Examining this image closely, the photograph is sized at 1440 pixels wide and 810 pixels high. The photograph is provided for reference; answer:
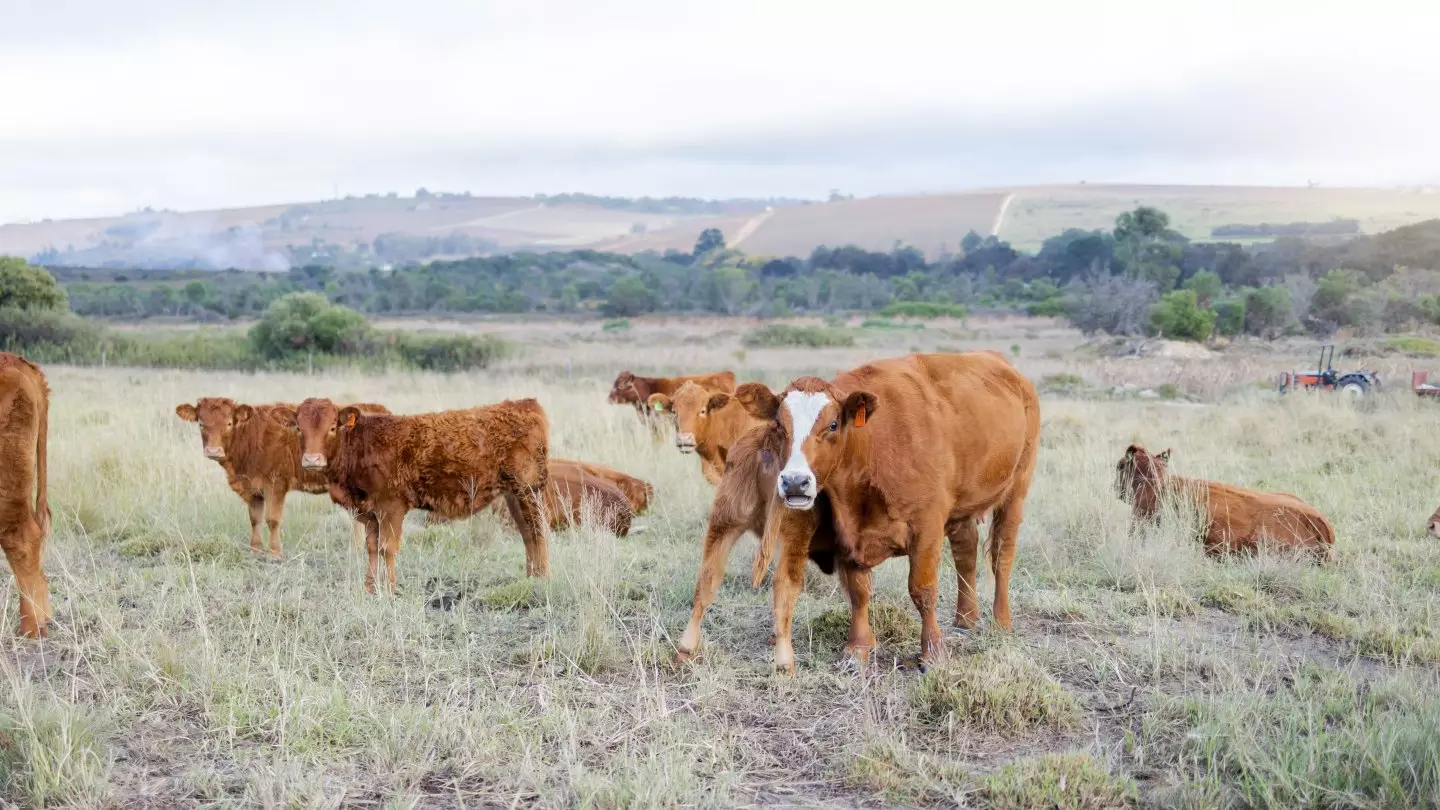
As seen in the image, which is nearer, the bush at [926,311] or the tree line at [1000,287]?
the tree line at [1000,287]

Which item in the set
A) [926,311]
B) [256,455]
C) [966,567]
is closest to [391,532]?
[256,455]

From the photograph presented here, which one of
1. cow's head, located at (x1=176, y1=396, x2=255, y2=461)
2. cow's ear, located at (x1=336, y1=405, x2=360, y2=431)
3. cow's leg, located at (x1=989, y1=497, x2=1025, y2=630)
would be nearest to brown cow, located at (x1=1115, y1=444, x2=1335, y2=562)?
cow's leg, located at (x1=989, y1=497, x2=1025, y2=630)

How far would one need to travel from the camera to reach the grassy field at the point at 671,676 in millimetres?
4652

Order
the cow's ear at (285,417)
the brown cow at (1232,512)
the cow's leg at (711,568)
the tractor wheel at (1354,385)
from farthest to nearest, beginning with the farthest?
the tractor wheel at (1354,385) < the cow's ear at (285,417) < the brown cow at (1232,512) < the cow's leg at (711,568)

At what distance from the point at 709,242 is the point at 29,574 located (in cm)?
11791

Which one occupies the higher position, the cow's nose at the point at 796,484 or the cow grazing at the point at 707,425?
the cow's nose at the point at 796,484

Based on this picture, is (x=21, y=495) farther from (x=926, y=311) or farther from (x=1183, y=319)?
(x=926, y=311)

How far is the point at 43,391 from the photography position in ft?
23.5

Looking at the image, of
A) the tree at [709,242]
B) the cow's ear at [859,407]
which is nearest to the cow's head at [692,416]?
the cow's ear at [859,407]

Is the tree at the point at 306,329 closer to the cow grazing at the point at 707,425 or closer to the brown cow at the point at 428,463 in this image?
the cow grazing at the point at 707,425

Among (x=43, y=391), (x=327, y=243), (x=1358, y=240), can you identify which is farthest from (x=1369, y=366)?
(x=327, y=243)

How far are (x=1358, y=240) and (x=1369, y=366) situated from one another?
50413 millimetres

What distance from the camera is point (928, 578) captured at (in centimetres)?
626

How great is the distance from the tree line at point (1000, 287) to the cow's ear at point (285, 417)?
32066mm
